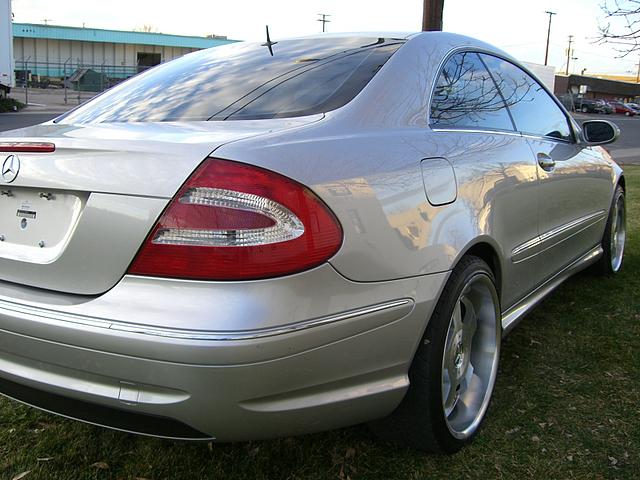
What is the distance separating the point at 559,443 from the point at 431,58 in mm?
1595

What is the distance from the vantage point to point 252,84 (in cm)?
242

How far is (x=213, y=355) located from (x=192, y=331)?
8 centimetres

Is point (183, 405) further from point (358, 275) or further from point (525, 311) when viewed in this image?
point (525, 311)

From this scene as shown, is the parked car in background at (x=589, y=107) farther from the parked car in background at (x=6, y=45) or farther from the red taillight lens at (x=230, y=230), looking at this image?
the red taillight lens at (x=230, y=230)

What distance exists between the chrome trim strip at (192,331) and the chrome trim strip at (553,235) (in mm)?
1141

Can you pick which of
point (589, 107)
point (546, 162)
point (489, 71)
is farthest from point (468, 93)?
point (589, 107)

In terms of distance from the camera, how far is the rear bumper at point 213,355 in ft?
5.27

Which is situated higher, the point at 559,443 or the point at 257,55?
the point at 257,55

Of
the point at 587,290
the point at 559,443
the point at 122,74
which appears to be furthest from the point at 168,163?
the point at 122,74

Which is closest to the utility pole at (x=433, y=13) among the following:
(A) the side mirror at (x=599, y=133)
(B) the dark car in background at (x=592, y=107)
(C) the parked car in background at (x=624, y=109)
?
(A) the side mirror at (x=599, y=133)

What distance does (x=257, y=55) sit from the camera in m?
2.74

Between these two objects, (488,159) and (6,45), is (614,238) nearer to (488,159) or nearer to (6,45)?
(488,159)

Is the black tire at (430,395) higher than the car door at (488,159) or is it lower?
lower

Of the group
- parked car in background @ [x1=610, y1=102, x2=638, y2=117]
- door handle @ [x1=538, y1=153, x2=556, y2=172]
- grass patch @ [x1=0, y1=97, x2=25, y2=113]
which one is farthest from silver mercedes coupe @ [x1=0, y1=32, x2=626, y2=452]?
parked car in background @ [x1=610, y1=102, x2=638, y2=117]
